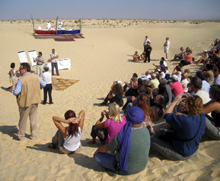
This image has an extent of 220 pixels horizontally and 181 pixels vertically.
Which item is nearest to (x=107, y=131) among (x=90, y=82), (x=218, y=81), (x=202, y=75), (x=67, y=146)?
(x=67, y=146)

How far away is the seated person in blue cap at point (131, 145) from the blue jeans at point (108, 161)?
4 centimetres

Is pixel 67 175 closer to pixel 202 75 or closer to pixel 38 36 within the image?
pixel 202 75

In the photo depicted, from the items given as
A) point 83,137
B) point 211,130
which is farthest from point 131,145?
point 83,137

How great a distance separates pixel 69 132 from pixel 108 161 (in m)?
1.14

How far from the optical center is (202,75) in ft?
23.0

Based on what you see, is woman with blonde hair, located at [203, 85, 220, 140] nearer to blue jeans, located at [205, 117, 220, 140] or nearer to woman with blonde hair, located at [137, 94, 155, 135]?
blue jeans, located at [205, 117, 220, 140]

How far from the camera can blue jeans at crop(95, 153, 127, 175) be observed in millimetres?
3444

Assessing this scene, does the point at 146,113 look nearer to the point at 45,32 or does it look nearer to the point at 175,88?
the point at 175,88

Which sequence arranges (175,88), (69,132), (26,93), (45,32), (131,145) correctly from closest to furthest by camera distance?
(131,145), (69,132), (26,93), (175,88), (45,32)

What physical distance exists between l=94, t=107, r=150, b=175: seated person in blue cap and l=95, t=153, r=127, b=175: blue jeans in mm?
37

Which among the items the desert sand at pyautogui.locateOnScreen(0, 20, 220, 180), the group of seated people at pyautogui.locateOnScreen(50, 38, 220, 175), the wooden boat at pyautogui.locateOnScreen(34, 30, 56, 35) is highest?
the wooden boat at pyautogui.locateOnScreen(34, 30, 56, 35)

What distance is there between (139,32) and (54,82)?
79.7 ft

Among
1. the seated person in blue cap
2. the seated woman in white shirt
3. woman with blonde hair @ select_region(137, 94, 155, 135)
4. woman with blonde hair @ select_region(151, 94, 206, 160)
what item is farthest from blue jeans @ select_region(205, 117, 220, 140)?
the seated woman in white shirt

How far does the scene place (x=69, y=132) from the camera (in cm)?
421
